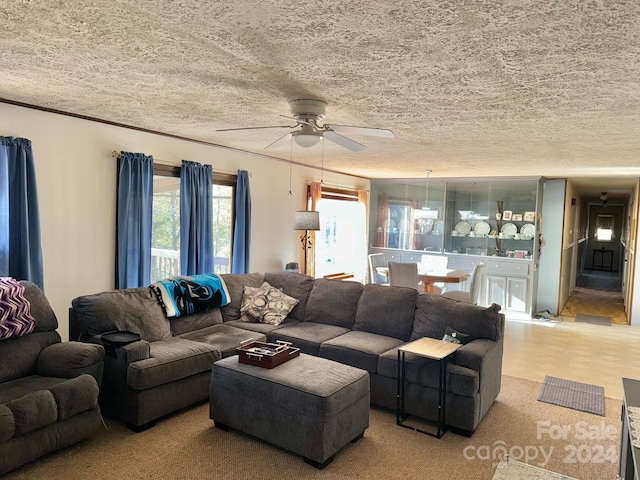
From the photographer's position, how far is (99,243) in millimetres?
4172

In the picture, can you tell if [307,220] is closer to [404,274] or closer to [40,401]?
[404,274]

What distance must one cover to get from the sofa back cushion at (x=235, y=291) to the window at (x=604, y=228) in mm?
13769

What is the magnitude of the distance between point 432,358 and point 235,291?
2.31m

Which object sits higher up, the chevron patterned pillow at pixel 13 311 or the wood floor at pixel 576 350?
the chevron patterned pillow at pixel 13 311

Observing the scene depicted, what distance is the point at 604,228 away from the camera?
14742 millimetres

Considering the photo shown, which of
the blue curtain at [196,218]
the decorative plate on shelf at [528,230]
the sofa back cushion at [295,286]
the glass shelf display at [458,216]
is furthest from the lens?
the glass shelf display at [458,216]

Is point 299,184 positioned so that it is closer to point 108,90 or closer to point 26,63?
point 108,90

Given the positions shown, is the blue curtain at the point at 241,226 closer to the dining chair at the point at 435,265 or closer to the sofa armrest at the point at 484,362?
the dining chair at the point at 435,265

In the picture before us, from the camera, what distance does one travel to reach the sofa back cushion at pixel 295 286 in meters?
4.76

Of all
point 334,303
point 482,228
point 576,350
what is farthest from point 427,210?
point 334,303

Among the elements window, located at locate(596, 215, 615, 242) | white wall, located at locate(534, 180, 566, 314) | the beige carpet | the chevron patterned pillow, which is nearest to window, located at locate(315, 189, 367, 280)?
white wall, located at locate(534, 180, 566, 314)

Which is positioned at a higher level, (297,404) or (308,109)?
(308,109)

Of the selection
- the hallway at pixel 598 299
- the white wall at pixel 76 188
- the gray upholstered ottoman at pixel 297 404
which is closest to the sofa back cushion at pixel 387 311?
the gray upholstered ottoman at pixel 297 404

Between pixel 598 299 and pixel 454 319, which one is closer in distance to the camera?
pixel 454 319
